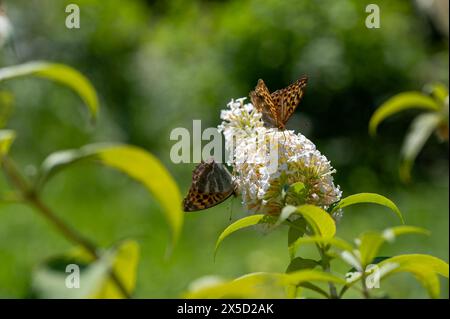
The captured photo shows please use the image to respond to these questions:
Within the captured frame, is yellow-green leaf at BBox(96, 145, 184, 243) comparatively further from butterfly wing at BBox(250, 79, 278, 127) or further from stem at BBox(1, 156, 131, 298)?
butterfly wing at BBox(250, 79, 278, 127)

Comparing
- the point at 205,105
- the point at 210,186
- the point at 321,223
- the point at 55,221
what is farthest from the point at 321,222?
the point at 205,105

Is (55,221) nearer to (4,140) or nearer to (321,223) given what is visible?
(4,140)

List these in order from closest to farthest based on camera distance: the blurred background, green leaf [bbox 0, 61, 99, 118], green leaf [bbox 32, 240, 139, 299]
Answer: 1. green leaf [bbox 32, 240, 139, 299]
2. green leaf [bbox 0, 61, 99, 118]
3. the blurred background

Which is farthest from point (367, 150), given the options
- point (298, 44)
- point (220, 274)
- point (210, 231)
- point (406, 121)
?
point (220, 274)

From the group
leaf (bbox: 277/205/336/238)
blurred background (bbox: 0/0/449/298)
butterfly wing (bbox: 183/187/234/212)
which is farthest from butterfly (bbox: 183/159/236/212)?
blurred background (bbox: 0/0/449/298)

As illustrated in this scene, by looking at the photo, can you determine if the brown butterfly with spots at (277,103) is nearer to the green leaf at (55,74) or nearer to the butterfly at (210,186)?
the butterfly at (210,186)

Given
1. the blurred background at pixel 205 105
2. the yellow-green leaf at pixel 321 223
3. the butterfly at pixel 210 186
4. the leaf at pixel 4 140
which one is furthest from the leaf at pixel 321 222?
the blurred background at pixel 205 105

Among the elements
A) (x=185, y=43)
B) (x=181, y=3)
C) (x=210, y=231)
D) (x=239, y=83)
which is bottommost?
(x=210, y=231)
